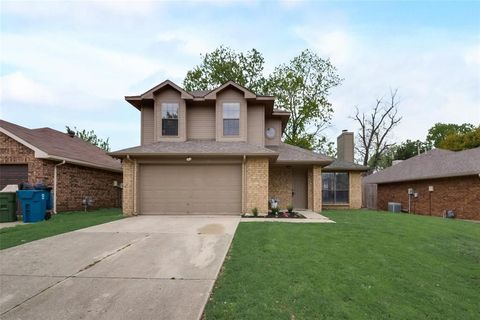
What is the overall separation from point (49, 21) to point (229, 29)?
7.23 meters

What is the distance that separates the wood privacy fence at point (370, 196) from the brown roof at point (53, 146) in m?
18.3

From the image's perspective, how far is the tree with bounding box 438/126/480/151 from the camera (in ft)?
105

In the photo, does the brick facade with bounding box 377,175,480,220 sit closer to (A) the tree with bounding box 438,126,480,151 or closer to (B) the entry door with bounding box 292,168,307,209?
(B) the entry door with bounding box 292,168,307,209

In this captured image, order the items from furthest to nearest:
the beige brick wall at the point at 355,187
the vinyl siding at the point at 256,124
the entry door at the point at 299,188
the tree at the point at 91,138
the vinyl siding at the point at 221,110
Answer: the tree at the point at 91,138
the beige brick wall at the point at 355,187
the entry door at the point at 299,188
the vinyl siding at the point at 256,124
the vinyl siding at the point at 221,110

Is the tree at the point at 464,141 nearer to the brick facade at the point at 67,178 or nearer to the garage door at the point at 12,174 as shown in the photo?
the brick facade at the point at 67,178

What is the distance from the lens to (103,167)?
15883mm

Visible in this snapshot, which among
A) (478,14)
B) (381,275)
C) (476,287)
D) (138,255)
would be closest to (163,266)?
(138,255)

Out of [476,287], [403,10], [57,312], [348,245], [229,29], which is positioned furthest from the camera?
[229,29]

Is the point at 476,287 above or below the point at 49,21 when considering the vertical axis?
below

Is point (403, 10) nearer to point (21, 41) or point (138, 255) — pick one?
point (138, 255)

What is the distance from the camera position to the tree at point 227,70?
26719mm

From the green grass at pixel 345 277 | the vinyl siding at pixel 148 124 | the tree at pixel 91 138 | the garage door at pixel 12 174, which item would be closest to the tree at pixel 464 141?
the green grass at pixel 345 277

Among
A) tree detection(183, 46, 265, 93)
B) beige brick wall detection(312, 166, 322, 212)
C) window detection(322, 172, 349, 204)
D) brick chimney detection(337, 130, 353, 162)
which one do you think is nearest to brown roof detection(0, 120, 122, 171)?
beige brick wall detection(312, 166, 322, 212)

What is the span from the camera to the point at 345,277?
4785 millimetres
